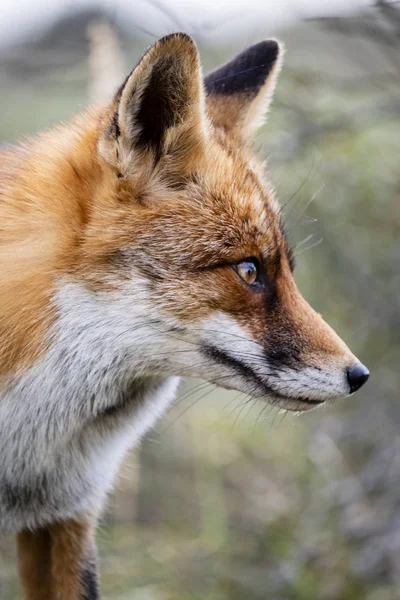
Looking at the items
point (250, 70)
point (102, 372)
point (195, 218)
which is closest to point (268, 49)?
point (250, 70)

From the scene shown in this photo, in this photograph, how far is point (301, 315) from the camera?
151 inches

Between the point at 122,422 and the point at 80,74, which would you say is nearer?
the point at 122,422

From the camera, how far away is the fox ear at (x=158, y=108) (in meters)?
3.53

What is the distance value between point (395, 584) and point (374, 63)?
14.7ft

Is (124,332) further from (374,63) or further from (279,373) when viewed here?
(374,63)

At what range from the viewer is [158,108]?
380 centimetres

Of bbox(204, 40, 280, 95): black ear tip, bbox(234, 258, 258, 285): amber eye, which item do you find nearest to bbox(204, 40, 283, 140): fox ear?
bbox(204, 40, 280, 95): black ear tip

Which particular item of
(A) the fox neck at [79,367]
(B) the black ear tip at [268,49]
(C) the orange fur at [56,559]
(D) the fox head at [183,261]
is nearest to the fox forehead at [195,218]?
(D) the fox head at [183,261]

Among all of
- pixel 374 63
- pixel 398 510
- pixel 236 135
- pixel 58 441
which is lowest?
pixel 398 510

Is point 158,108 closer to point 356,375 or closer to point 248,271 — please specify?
point 248,271

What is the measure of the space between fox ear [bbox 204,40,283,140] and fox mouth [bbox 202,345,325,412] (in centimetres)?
156

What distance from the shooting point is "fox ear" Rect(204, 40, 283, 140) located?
15.5 ft

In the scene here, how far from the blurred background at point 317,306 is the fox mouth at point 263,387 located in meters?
2.47

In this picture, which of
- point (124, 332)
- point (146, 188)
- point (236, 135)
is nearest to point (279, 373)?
point (124, 332)
